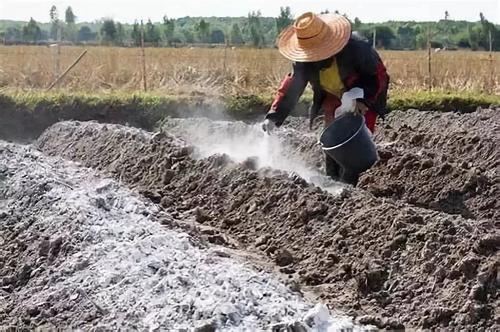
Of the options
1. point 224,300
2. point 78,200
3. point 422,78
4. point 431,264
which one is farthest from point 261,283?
point 422,78

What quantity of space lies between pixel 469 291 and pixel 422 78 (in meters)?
14.3

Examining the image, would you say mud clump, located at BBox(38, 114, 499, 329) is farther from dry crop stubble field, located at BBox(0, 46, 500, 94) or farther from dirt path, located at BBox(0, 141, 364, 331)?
dry crop stubble field, located at BBox(0, 46, 500, 94)

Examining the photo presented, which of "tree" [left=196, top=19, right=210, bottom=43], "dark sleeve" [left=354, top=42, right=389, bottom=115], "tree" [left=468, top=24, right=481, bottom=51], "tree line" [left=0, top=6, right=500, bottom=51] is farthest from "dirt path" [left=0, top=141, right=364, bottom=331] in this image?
"tree" [left=196, top=19, right=210, bottom=43]

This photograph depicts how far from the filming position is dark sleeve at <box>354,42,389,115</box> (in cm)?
747

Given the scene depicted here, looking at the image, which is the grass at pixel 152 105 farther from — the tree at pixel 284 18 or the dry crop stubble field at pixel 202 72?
the tree at pixel 284 18

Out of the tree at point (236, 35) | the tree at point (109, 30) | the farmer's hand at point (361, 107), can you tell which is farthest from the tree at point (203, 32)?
the farmer's hand at point (361, 107)

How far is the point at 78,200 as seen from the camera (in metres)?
6.57

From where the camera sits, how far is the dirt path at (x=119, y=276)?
446cm

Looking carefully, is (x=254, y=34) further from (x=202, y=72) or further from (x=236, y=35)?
(x=202, y=72)

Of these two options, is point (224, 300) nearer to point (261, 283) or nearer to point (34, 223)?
point (261, 283)

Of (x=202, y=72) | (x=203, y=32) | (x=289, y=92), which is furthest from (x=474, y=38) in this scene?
(x=289, y=92)

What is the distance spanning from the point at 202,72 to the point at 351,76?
11.8 meters

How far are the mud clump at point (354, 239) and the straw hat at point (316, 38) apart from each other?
962 mm

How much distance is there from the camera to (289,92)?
765 cm
